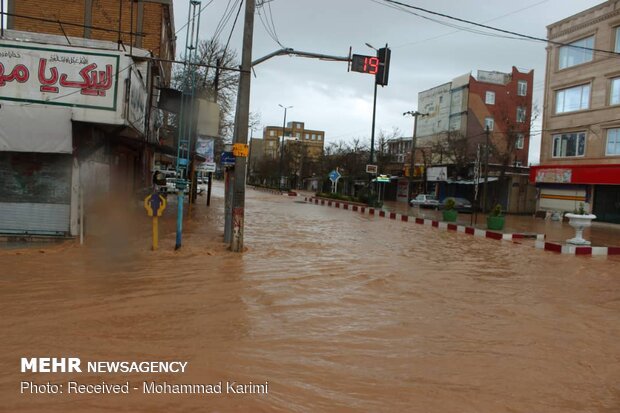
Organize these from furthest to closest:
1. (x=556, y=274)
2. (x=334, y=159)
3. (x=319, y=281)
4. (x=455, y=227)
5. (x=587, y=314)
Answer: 1. (x=334, y=159)
2. (x=455, y=227)
3. (x=556, y=274)
4. (x=319, y=281)
5. (x=587, y=314)

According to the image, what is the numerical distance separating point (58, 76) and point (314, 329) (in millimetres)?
7866

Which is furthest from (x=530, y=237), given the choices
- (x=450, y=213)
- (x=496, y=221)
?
(x=450, y=213)

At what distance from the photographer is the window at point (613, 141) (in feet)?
95.3

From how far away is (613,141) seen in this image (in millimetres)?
29344

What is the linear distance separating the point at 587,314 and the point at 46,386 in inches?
271

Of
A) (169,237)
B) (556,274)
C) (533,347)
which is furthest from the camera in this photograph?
(169,237)

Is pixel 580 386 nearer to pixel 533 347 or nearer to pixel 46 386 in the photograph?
pixel 533 347

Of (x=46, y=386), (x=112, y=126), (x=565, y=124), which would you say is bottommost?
(x=46, y=386)

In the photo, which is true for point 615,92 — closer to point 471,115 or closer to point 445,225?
point 445,225

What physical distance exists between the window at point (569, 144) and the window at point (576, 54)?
4.77m

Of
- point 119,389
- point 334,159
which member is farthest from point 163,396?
point 334,159

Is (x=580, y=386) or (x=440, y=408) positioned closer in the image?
(x=440, y=408)

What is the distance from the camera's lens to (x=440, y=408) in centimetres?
388

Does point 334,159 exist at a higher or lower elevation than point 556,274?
higher
